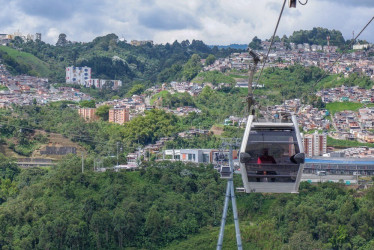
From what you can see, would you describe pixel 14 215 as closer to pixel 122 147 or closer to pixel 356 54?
pixel 122 147

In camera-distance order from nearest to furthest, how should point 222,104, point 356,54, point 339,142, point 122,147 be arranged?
point 122,147
point 339,142
point 222,104
point 356,54

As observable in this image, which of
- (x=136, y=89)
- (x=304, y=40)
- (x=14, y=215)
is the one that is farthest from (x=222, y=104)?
(x=304, y=40)

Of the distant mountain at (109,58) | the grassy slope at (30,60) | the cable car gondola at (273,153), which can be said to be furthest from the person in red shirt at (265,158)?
the grassy slope at (30,60)

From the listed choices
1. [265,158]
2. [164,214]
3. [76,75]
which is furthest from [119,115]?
[265,158]

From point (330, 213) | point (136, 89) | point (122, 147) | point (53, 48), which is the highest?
point (53, 48)

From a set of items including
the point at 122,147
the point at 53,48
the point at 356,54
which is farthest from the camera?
the point at 53,48

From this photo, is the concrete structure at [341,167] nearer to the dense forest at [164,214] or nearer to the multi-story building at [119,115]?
the dense forest at [164,214]

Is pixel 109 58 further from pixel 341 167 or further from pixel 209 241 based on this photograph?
pixel 209 241
